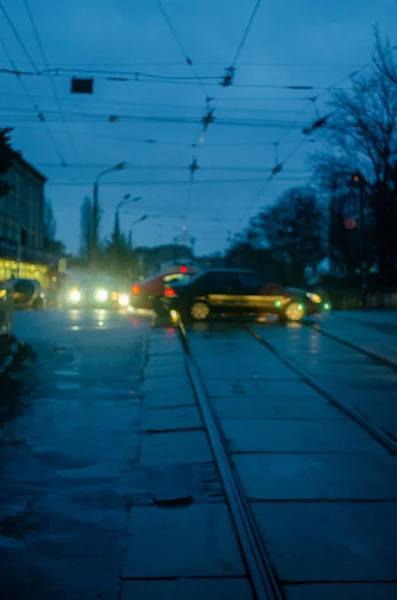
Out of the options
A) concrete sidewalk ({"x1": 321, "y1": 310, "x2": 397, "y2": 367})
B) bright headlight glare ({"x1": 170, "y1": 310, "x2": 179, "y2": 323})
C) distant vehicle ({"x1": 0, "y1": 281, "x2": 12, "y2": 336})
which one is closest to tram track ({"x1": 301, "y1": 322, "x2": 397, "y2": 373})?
concrete sidewalk ({"x1": 321, "y1": 310, "x2": 397, "y2": 367})

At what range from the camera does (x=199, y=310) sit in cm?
2217

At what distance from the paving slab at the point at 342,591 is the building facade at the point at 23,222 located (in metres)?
43.1

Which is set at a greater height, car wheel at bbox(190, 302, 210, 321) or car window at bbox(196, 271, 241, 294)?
car window at bbox(196, 271, 241, 294)

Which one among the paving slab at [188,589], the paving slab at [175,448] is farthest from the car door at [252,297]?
the paving slab at [188,589]

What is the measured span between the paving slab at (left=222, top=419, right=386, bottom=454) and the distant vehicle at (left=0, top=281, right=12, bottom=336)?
759 cm

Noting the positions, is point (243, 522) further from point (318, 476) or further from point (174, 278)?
point (174, 278)

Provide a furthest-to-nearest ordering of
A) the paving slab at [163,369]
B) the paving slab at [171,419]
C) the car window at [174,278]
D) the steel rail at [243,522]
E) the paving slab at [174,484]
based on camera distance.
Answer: the car window at [174,278] → the paving slab at [163,369] → the paving slab at [171,419] → the paving slab at [174,484] → the steel rail at [243,522]

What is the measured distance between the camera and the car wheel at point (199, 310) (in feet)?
72.6

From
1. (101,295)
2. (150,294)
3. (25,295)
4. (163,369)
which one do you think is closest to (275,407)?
(163,369)

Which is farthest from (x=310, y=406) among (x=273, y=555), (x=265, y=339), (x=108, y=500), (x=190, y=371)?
(x=265, y=339)

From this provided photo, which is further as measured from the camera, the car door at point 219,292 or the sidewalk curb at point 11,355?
the car door at point 219,292

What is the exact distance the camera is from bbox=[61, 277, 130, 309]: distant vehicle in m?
35.8

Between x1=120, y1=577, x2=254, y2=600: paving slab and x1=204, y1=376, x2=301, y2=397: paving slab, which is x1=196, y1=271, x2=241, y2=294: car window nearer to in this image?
x1=204, y1=376, x2=301, y2=397: paving slab

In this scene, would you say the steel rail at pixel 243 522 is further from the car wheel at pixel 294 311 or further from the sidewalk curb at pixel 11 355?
the car wheel at pixel 294 311
